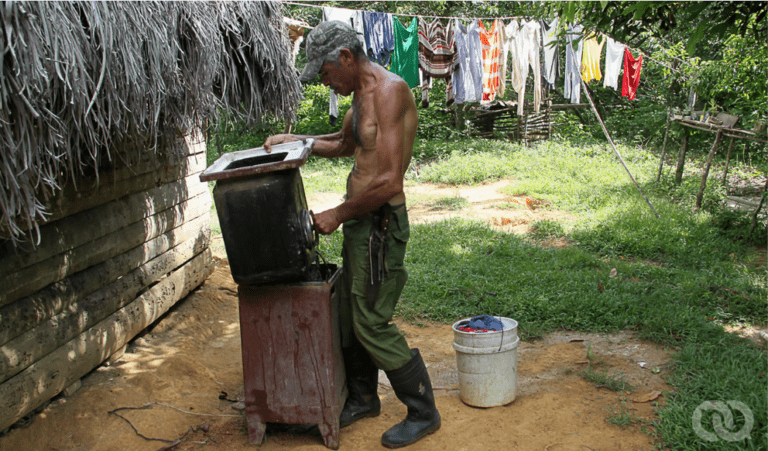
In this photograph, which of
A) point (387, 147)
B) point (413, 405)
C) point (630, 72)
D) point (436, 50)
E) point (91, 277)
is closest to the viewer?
point (387, 147)

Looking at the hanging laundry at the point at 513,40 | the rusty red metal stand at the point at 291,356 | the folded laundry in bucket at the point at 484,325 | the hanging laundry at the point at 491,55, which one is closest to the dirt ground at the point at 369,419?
the rusty red metal stand at the point at 291,356

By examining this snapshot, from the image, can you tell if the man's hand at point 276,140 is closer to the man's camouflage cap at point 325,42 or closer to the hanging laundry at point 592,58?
the man's camouflage cap at point 325,42

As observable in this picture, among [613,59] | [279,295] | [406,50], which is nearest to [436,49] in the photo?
[406,50]

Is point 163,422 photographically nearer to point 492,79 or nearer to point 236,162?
point 236,162

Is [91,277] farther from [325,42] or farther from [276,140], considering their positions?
[325,42]

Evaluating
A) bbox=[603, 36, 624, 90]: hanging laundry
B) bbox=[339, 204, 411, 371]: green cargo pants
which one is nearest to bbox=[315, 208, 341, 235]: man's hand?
bbox=[339, 204, 411, 371]: green cargo pants

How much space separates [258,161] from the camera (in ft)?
10.5

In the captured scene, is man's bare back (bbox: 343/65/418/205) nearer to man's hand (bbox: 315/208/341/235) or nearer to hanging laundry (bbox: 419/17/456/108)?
man's hand (bbox: 315/208/341/235)

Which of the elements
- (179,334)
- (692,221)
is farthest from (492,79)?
(179,334)

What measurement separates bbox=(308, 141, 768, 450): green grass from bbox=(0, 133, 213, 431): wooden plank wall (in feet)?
6.92

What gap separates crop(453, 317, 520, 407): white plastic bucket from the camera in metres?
3.38

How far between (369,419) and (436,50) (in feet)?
25.8

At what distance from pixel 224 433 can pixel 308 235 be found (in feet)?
4.49

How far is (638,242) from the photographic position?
6.63 m
